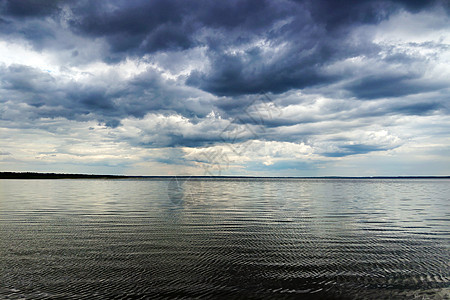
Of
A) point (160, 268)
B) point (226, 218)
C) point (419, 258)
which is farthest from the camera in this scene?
point (226, 218)

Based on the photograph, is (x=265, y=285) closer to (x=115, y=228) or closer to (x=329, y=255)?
(x=329, y=255)

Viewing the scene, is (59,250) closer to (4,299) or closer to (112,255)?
(112,255)

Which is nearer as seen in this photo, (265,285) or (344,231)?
(265,285)

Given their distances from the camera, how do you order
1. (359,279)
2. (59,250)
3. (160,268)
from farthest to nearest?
(59,250), (160,268), (359,279)

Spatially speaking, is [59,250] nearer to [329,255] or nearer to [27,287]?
[27,287]

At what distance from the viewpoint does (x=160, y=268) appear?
15.5 metres

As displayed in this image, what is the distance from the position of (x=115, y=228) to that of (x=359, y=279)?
20.3 m

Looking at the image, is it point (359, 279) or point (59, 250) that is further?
point (59, 250)

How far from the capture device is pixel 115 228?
2742 centimetres

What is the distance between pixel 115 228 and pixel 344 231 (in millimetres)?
19211

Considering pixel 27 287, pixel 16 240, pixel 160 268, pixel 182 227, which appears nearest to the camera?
pixel 27 287

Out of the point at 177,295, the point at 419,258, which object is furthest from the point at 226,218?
the point at 177,295

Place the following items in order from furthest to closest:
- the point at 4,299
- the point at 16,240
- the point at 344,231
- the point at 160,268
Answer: the point at 344,231 → the point at 16,240 → the point at 160,268 → the point at 4,299

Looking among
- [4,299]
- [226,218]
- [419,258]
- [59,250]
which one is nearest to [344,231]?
[419,258]
